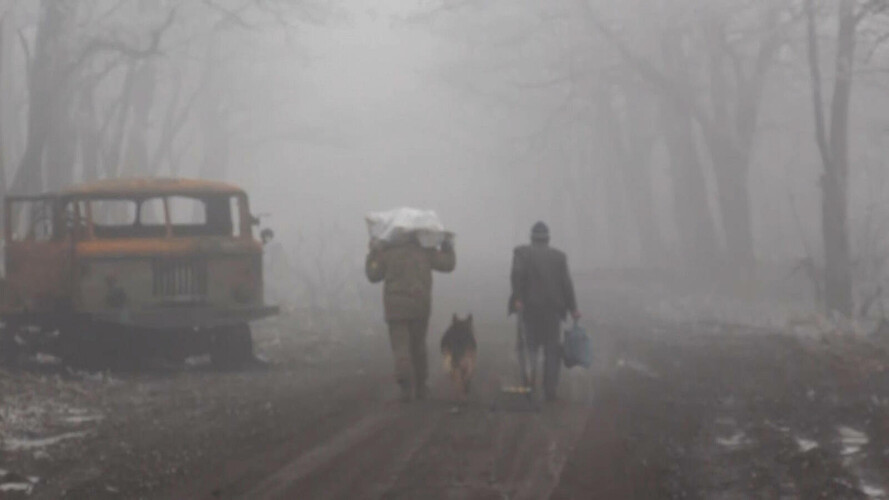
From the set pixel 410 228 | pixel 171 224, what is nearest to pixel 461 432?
pixel 410 228

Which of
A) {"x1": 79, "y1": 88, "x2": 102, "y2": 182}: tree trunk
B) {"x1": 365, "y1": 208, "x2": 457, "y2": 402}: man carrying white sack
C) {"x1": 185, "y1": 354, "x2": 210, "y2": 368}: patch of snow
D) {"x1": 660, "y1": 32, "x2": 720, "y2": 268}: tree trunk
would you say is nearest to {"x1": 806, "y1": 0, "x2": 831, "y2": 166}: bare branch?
{"x1": 660, "y1": 32, "x2": 720, "y2": 268}: tree trunk

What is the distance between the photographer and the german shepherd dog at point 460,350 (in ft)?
46.1

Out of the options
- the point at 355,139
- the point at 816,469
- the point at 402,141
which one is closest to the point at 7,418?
the point at 816,469

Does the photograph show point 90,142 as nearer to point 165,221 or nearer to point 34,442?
point 165,221

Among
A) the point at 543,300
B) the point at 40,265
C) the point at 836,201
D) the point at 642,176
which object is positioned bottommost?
the point at 543,300

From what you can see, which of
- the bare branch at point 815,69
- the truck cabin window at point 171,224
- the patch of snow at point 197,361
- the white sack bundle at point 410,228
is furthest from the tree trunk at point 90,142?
the white sack bundle at point 410,228

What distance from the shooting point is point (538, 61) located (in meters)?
45.7

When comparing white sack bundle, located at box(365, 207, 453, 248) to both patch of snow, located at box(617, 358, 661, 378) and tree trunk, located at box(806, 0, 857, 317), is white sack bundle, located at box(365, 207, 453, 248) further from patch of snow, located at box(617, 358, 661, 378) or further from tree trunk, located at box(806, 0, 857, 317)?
tree trunk, located at box(806, 0, 857, 317)

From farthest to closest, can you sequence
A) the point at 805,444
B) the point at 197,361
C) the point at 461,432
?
the point at 197,361 → the point at 461,432 → the point at 805,444

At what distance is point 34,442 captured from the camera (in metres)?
11.4

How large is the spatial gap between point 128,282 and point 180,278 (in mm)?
685

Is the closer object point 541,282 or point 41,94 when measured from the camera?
point 541,282

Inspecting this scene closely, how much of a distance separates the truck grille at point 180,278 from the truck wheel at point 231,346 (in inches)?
28.2

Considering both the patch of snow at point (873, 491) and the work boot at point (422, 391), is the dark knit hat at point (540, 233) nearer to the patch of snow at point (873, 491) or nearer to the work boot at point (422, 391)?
the work boot at point (422, 391)
